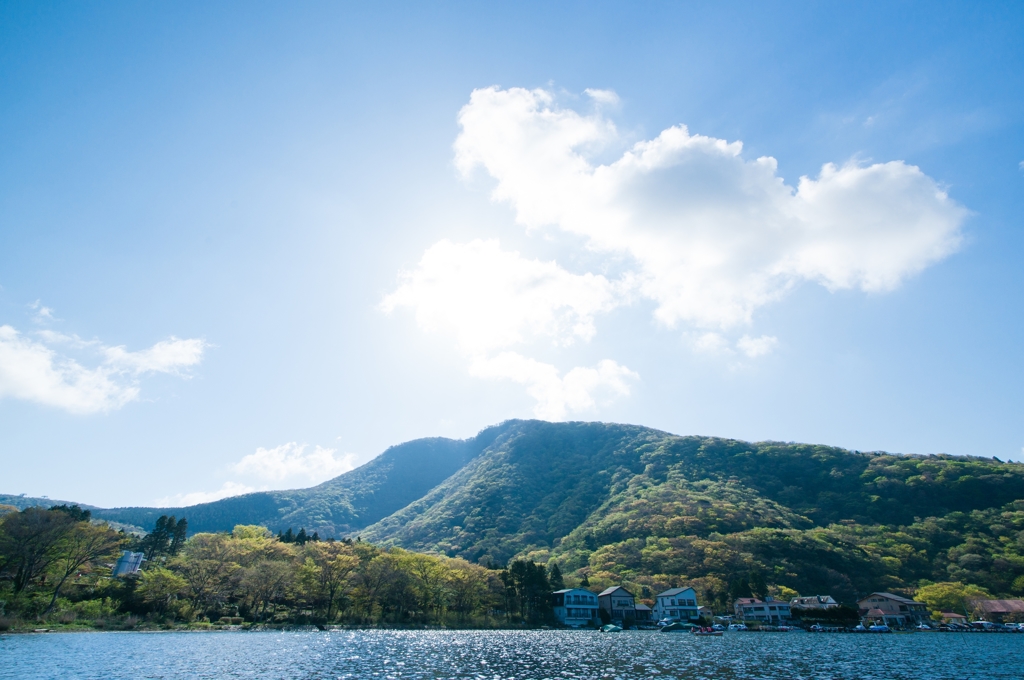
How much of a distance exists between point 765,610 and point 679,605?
1640 cm

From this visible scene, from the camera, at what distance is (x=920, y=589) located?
101 m

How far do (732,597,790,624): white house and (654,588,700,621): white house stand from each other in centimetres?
924

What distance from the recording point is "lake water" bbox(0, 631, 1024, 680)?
3491 cm

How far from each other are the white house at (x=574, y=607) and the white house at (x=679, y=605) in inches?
564

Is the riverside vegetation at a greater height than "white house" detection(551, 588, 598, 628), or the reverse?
the riverside vegetation

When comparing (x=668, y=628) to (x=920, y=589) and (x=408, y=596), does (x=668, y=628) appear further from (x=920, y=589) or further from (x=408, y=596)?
(x=920, y=589)

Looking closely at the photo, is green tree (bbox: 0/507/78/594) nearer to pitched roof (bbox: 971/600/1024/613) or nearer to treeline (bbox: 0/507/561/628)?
treeline (bbox: 0/507/561/628)

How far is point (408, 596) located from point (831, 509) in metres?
139

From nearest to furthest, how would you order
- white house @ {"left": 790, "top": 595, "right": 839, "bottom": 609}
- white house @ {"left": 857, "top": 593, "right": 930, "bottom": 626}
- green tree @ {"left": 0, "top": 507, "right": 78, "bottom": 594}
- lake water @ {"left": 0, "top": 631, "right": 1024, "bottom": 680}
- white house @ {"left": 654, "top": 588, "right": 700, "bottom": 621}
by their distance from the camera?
lake water @ {"left": 0, "top": 631, "right": 1024, "bottom": 680} < green tree @ {"left": 0, "top": 507, "right": 78, "bottom": 594} < white house @ {"left": 857, "top": 593, "right": 930, "bottom": 626} < white house @ {"left": 790, "top": 595, "right": 839, "bottom": 609} < white house @ {"left": 654, "top": 588, "right": 700, "bottom": 621}

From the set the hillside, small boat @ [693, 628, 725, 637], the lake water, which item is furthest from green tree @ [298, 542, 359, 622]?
small boat @ [693, 628, 725, 637]

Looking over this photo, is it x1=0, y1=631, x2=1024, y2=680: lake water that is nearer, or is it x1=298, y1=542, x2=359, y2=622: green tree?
x1=0, y1=631, x2=1024, y2=680: lake water

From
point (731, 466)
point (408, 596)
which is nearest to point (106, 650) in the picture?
point (408, 596)

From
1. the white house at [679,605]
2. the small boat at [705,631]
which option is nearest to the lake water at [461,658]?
the small boat at [705,631]

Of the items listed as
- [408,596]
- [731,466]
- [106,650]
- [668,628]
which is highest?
[731,466]
